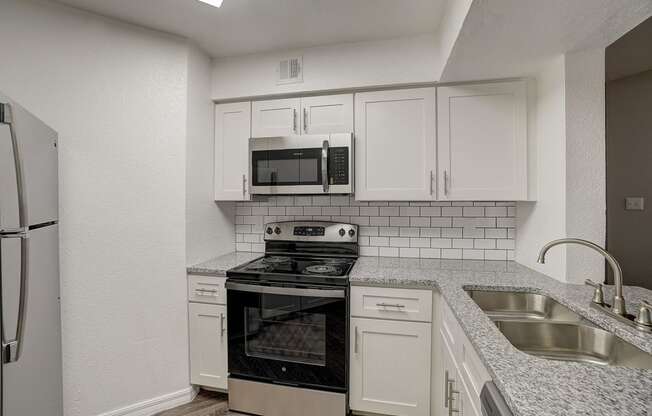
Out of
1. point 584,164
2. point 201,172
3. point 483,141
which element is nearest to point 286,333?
point 201,172

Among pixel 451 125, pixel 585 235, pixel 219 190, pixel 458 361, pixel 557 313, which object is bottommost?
pixel 458 361

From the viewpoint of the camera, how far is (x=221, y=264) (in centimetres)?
206

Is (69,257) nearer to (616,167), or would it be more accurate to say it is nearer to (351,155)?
(351,155)

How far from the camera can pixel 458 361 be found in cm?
122

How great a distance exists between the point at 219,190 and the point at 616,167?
9.18 ft

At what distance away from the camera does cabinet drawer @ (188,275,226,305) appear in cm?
193

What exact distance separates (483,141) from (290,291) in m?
1.55

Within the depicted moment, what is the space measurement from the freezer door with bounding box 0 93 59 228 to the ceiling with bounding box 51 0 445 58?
90 centimetres

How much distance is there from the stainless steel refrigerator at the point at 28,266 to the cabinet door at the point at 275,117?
Result: 1.17 meters

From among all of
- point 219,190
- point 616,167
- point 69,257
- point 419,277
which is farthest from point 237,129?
point 616,167

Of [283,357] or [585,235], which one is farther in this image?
[283,357]

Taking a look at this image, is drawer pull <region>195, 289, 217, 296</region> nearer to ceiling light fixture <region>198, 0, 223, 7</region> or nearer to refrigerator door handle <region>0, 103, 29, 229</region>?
refrigerator door handle <region>0, 103, 29, 229</region>

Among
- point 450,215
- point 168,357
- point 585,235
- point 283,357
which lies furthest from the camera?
point 450,215

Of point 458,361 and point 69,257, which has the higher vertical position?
point 69,257
